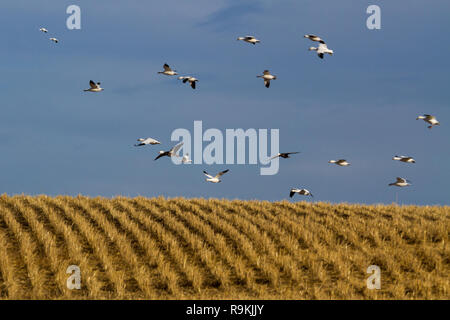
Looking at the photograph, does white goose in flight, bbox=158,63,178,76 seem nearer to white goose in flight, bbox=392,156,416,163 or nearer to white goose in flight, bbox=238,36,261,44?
white goose in flight, bbox=238,36,261,44

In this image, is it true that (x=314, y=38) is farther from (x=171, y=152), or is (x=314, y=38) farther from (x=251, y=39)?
(x=171, y=152)

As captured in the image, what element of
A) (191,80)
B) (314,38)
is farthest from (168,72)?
(314,38)

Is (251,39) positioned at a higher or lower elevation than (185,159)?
higher

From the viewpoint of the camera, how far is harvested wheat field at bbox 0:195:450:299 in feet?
56.4

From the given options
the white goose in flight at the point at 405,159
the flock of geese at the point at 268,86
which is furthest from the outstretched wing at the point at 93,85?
the white goose in flight at the point at 405,159

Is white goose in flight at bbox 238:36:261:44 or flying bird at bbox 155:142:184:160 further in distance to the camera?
white goose in flight at bbox 238:36:261:44

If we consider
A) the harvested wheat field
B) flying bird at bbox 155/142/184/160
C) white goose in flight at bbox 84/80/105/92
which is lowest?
the harvested wheat field

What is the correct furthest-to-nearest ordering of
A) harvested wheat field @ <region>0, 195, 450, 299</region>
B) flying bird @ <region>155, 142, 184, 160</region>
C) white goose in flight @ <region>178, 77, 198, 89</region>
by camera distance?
white goose in flight @ <region>178, 77, 198, 89</region>, flying bird @ <region>155, 142, 184, 160</region>, harvested wheat field @ <region>0, 195, 450, 299</region>

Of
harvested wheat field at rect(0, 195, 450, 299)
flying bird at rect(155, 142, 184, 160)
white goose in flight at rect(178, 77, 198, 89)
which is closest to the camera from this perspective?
harvested wheat field at rect(0, 195, 450, 299)

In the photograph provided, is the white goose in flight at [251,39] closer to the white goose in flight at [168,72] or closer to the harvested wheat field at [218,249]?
the white goose in flight at [168,72]

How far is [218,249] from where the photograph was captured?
819 inches

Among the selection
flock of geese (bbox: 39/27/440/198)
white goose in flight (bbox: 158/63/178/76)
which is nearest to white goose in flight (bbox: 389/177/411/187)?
flock of geese (bbox: 39/27/440/198)

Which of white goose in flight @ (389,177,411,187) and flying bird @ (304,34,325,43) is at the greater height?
flying bird @ (304,34,325,43)

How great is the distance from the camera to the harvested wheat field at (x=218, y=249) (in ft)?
56.4
